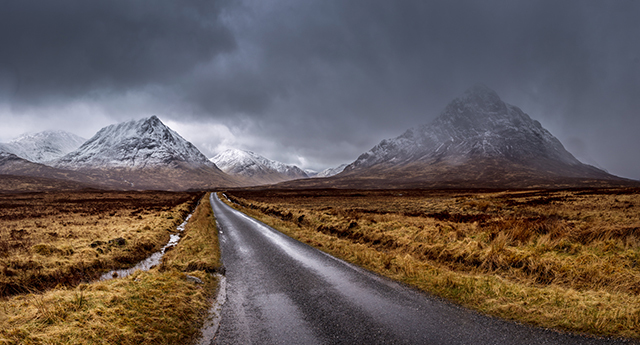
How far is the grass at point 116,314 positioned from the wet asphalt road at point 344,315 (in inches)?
39.7

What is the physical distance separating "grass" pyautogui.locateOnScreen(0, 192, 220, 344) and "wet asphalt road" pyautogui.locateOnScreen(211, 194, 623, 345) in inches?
39.7

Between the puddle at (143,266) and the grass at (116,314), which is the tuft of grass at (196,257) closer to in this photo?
the puddle at (143,266)

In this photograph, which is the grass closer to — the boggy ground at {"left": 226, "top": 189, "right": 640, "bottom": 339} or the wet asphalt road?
the wet asphalt road

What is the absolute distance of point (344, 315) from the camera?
675cm

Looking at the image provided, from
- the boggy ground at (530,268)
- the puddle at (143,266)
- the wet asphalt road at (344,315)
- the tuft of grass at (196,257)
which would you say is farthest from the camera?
the puddle at (143,266)

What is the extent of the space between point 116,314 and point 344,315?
18.1 feet

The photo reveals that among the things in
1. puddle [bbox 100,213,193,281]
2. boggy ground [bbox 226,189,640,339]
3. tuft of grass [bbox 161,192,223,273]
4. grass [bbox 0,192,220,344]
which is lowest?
puddle [bbox 100,213,193,281]

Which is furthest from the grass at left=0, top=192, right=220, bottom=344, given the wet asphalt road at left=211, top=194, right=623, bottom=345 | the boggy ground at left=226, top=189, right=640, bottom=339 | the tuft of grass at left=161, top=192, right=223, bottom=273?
the boggy ground at left=226, top=189, right=640, bottom=339

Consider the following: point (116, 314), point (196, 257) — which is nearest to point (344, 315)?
point (116, 314)

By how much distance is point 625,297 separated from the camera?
6.64 meters

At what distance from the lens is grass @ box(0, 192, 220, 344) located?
5.34m

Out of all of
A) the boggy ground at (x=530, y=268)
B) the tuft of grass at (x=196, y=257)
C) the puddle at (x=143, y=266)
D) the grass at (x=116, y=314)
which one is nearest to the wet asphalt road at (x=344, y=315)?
the boggy ground at (x=530, y=268)

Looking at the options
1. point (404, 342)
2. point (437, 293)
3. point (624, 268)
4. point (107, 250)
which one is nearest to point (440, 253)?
point (437, 293)

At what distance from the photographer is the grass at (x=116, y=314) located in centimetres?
534
